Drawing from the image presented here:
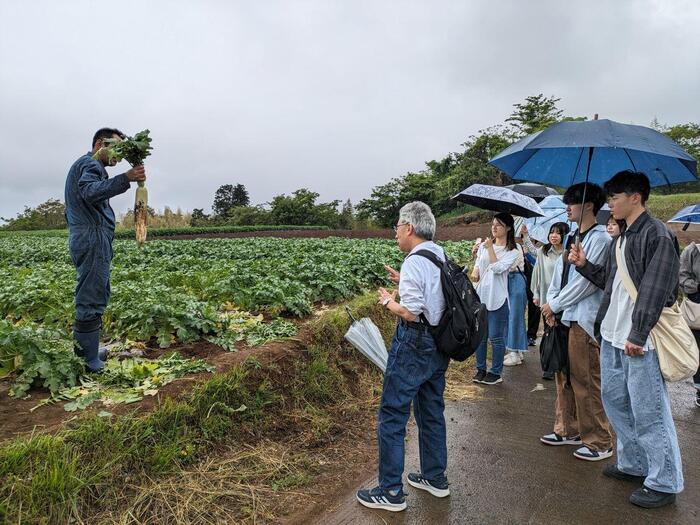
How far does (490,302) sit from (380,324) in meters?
1.80

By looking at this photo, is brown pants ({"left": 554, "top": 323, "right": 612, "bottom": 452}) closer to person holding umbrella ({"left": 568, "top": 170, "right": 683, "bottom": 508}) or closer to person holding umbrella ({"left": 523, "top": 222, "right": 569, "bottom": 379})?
person holding umbrella ({"left": 568, "top": 170, "right": 683, "bottom": 508})

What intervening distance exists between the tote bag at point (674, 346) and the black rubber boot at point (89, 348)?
416 cm

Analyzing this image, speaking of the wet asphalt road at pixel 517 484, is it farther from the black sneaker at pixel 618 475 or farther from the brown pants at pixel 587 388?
the brown pants at pixel 587 388

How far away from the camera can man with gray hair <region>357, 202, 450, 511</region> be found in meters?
2.91

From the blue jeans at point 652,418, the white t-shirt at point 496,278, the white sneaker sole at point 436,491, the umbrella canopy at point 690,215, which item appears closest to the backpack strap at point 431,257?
the blue jeans at point 652,418

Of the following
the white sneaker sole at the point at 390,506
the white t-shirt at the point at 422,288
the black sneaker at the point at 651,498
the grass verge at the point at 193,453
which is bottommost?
the black sneaker at the point at 651,498

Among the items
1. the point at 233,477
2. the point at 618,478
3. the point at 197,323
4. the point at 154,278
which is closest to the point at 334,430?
the point at 233,477

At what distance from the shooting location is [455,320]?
291 cm

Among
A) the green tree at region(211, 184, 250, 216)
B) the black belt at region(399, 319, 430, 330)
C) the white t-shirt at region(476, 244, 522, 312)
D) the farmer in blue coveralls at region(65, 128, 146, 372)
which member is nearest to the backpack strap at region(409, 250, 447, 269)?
the black belt at region(399, 319, 430, 330)

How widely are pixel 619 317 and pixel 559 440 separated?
4.63 ft

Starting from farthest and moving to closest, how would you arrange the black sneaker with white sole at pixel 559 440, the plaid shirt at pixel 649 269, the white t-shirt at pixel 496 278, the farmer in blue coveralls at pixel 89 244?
the white t-shirt at pixel 496 278
the black sneaker with white sole at pixel 559 440
the farmer in blue coveralls at pixel 89 244
the plaid shirt at pixel 649 269

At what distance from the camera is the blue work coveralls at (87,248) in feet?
12.6

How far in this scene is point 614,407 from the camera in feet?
10.8

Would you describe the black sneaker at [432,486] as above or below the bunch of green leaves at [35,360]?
below
